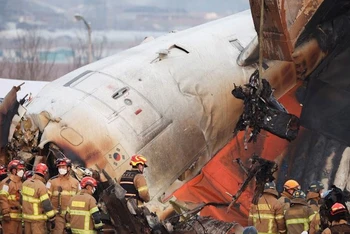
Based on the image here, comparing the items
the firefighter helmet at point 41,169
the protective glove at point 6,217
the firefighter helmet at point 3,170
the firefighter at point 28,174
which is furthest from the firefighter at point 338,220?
the firefighter helmet at point 3,170

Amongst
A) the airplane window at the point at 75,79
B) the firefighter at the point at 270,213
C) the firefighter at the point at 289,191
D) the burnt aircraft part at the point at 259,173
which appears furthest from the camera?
the airplane window at the point at 75,79

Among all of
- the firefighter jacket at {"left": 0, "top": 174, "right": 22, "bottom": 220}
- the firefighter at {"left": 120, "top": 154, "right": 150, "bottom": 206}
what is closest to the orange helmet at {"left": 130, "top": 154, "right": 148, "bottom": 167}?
the firefighter at {"left": 120, "top": 154, "right": 150, "bottom": 206}

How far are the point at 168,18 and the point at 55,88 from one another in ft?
216

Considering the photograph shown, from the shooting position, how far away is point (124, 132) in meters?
17.7

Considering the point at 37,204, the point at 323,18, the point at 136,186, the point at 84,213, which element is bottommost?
the point at 37,204

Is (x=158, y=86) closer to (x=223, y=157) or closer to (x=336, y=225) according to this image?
(x=223, y=157)

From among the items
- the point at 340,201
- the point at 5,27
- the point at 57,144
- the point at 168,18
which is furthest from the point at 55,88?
the point at 168,18

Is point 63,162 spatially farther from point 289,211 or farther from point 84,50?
point 84,50

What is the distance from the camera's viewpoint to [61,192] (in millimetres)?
16766

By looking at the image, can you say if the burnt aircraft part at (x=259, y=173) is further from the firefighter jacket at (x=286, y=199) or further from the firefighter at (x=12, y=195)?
the firefighter at (x=12, y=195)

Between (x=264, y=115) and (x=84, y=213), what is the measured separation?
419 cm

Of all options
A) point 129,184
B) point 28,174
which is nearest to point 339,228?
point 129,184

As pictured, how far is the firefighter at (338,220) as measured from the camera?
1291 centimetres

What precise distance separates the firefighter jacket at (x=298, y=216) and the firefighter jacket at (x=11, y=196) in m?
5.02
